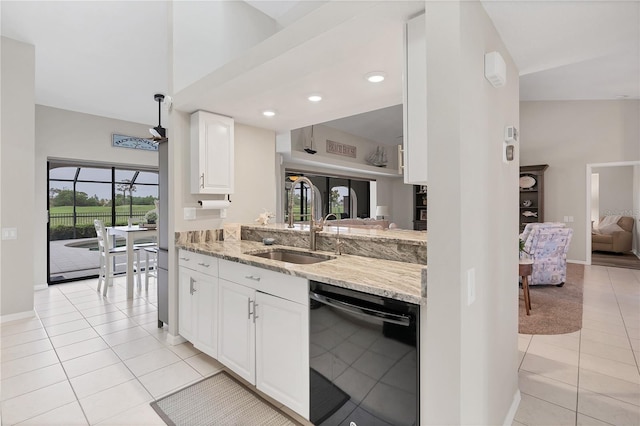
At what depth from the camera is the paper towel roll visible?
3037 millimetres

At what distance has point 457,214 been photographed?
120 cm

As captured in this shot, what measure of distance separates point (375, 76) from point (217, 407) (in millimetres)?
2486

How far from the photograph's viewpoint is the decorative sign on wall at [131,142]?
5633mm

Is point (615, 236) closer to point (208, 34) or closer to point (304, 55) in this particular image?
point (304, 55)

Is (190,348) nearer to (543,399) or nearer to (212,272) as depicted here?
(212,272)

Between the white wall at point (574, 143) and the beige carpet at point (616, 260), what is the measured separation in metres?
0.52

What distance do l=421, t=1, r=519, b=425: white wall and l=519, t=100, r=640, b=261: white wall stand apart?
7.20m

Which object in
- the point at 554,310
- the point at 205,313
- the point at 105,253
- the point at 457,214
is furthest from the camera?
the point at 105,253

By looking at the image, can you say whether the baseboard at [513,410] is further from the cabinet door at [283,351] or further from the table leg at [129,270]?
the table leg at [129,270]

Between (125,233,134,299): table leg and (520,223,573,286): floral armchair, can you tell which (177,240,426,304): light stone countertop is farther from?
(520,223,573,286): floral armchair

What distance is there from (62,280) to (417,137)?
6137 mm

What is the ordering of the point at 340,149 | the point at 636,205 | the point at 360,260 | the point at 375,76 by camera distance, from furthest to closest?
the point at 636,205 < the point at 340,149 < the point at 375,76 < the point at 360,260

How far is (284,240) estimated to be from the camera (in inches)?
117

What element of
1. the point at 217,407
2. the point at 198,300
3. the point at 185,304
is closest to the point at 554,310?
the point at 217,407
